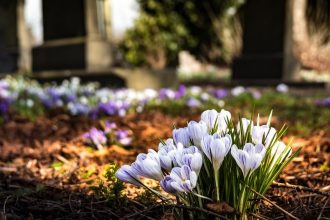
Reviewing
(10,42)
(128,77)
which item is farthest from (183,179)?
(10,42)

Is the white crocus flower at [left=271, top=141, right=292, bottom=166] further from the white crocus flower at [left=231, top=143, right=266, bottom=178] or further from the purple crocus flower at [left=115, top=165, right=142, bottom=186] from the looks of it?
the purple crocus flower at [left=115, top=165, right=142, bottom=186]

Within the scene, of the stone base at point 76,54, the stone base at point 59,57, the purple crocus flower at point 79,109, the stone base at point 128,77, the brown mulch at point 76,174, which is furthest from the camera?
the stone base at point 59,57

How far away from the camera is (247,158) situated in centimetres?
144

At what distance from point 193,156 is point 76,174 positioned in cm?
126

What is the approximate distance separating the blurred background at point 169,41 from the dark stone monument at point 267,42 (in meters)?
0.02

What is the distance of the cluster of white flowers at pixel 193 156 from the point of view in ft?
4.70

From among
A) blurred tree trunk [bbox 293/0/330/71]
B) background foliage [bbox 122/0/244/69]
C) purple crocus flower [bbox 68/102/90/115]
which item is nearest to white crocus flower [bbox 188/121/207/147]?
purple crocus flower [bbox 68/102/90/115]

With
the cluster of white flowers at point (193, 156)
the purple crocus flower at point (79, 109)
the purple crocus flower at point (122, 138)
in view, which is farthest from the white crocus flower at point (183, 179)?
the purple crocus flower at point (79, 109)

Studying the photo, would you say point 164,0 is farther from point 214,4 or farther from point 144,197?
point 144,197

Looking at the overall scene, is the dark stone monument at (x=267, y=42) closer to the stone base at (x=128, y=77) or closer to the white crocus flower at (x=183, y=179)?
the stone base at (x=128, y=77)

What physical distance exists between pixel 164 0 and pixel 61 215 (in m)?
17.0

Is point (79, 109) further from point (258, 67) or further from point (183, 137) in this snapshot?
point (258, 67)

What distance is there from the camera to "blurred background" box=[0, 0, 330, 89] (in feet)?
30.8

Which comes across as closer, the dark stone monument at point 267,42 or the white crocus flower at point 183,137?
the white crocus flower at point 183,137
